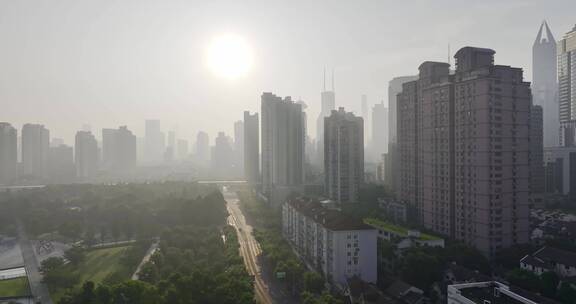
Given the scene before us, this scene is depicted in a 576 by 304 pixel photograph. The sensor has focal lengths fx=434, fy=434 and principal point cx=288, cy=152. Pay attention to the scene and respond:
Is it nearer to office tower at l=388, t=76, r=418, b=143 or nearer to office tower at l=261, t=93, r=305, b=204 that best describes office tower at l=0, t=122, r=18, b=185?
office tower at l=261, t=93, r=305, b=204

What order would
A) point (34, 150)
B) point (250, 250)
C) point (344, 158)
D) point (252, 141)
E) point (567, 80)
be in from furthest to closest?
1. point (34, 150)
2. point (252, 141)
3. point (567, 80)
4. point (344, 158)
5. point (250, 250)

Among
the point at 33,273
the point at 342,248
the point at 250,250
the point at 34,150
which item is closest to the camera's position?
the point at 342,248

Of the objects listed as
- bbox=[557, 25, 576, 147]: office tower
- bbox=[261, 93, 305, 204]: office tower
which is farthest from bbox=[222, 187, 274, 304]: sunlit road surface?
bbox=[557, 25, 576, 147]: office tower

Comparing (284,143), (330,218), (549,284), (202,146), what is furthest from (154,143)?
(549,284)

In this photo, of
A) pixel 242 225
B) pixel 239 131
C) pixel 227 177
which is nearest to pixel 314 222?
pixel 242 225

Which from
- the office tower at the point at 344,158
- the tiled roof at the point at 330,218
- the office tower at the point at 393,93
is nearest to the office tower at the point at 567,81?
the office tower at the point at 393,93

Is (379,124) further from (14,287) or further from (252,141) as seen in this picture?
(14,287)
